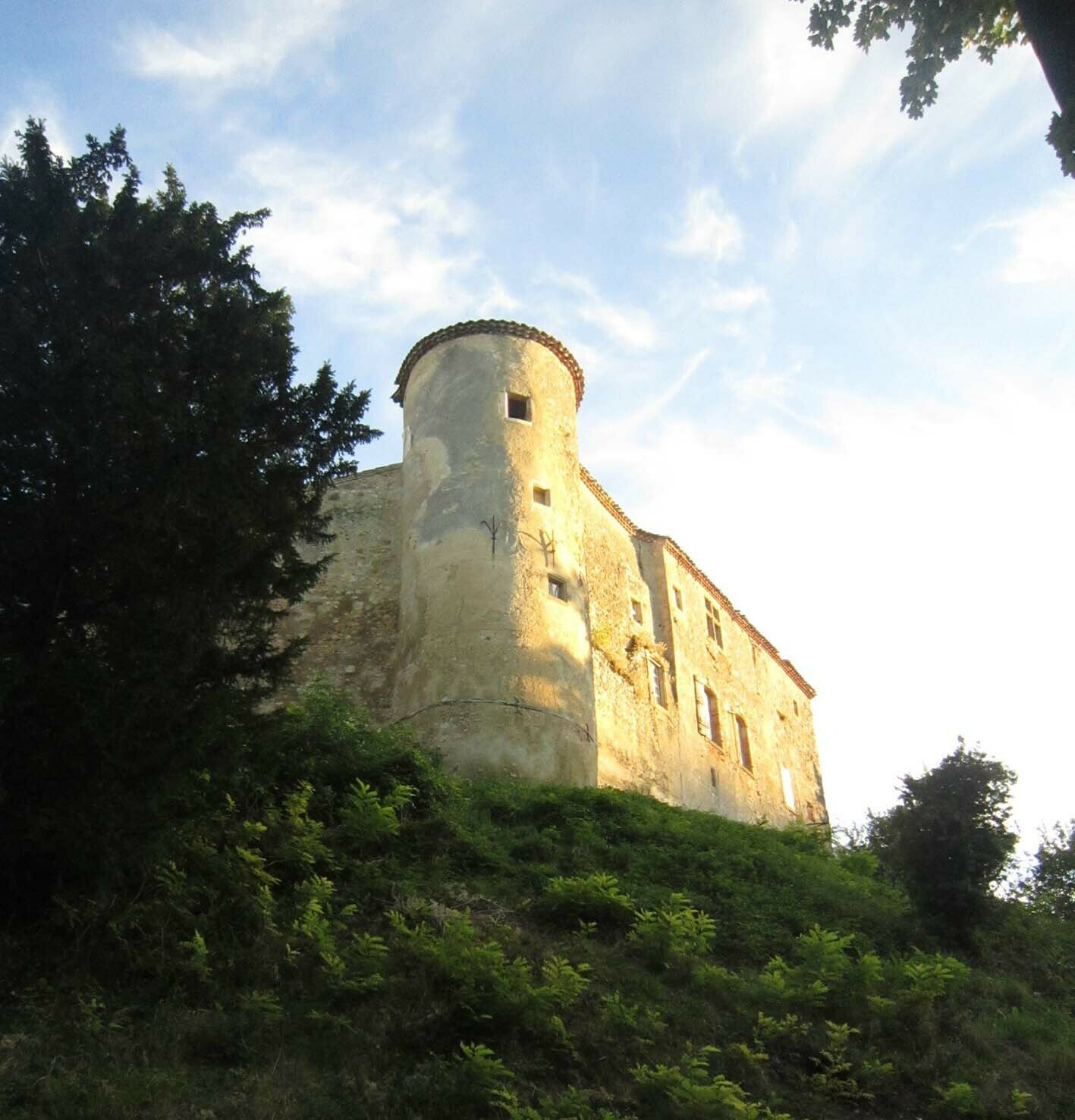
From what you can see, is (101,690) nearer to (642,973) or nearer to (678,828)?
(642,973)

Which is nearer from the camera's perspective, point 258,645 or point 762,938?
point 258,645

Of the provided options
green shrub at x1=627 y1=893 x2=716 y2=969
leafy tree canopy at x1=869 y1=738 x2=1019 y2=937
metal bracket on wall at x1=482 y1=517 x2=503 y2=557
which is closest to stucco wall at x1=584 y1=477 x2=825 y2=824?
metal bracket on wall at x1=482 y1=517 x2=503 y2=557

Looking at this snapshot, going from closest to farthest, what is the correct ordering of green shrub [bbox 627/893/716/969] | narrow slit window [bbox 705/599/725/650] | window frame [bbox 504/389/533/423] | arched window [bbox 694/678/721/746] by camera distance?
green shrub [bbox 627/893/716/969]
window frame [bbox 504/389/533/423]
arched window [bbox 694/678/721/746]
narrow slit window [bbox 705/599/725/650]

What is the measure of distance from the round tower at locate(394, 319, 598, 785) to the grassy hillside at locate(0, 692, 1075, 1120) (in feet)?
15.0

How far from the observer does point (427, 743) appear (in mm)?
18906

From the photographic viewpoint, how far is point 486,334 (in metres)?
23.5

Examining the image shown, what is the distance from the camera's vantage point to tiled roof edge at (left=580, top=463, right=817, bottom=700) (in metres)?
27.7

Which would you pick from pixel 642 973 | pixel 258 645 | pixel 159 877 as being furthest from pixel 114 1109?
pixel 642 973

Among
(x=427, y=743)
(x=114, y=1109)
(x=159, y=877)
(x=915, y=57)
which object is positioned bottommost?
(x=114, y=1109)

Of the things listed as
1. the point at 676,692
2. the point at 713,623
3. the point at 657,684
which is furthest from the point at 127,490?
the point at 713,623

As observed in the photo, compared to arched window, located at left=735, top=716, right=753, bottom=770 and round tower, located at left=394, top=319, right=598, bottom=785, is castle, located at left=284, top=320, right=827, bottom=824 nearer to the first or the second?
round tower, located at left=394, top=319, right=598, bottom=785

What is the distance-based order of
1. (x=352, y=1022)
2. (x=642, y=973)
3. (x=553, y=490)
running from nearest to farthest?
(x=352, y=1022) < (x=642, y=973) < (x=553, y=490)

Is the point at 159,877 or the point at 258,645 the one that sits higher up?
the point at 258,645

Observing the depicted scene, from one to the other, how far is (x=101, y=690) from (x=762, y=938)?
767 centimetres
